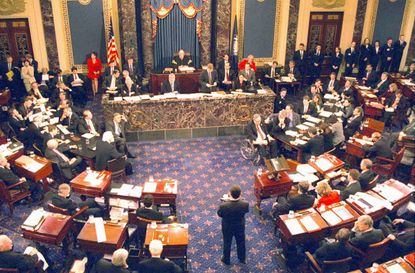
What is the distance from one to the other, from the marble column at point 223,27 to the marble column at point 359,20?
499 cm

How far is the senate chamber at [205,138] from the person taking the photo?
668 centimetres

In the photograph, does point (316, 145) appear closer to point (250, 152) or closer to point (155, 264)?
point (250, 152)

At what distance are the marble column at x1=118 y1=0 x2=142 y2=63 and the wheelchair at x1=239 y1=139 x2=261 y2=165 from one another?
19.0 feet

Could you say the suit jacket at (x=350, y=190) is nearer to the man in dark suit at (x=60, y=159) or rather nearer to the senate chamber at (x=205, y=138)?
the senate chamber at (x=205, y=138)

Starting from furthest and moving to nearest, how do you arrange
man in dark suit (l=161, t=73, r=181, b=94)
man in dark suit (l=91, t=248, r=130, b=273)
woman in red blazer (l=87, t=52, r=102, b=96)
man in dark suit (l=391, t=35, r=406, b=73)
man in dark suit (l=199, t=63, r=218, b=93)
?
man in dark suit (l=391, t=35, r=406, b=73) → woman in red blazer (l=87, t=52, r=102, b=96) → man in dark suit (l=199, t=63, r=218, b=93) → man in dark suit (l=161, t=73, r=181, b=94) → man in dark suit (l=91, t=248, r=130, b=273)

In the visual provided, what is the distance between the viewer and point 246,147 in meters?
10.6

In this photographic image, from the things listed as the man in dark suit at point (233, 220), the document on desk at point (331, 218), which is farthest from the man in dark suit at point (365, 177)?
the man in dark suit at point (233, 220)

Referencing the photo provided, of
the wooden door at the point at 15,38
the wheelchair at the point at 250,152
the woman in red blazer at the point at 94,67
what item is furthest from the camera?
the woman in red blazer at the point at 94,67

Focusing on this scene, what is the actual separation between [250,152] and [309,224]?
3939 mm

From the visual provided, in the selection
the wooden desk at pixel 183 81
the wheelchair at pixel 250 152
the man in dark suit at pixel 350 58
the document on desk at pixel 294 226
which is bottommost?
the wheelchair at pixel 250 152

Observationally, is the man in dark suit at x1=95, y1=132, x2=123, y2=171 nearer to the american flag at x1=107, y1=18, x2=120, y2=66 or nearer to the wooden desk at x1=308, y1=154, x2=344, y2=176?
the wooden desk at x1=308, y1=154, x2=344, y2=176

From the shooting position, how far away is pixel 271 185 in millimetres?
7855

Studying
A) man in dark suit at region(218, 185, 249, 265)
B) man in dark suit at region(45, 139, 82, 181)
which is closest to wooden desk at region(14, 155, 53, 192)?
man in dark suit at region(45, 139, 82, 181)

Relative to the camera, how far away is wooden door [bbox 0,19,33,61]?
546 inches
